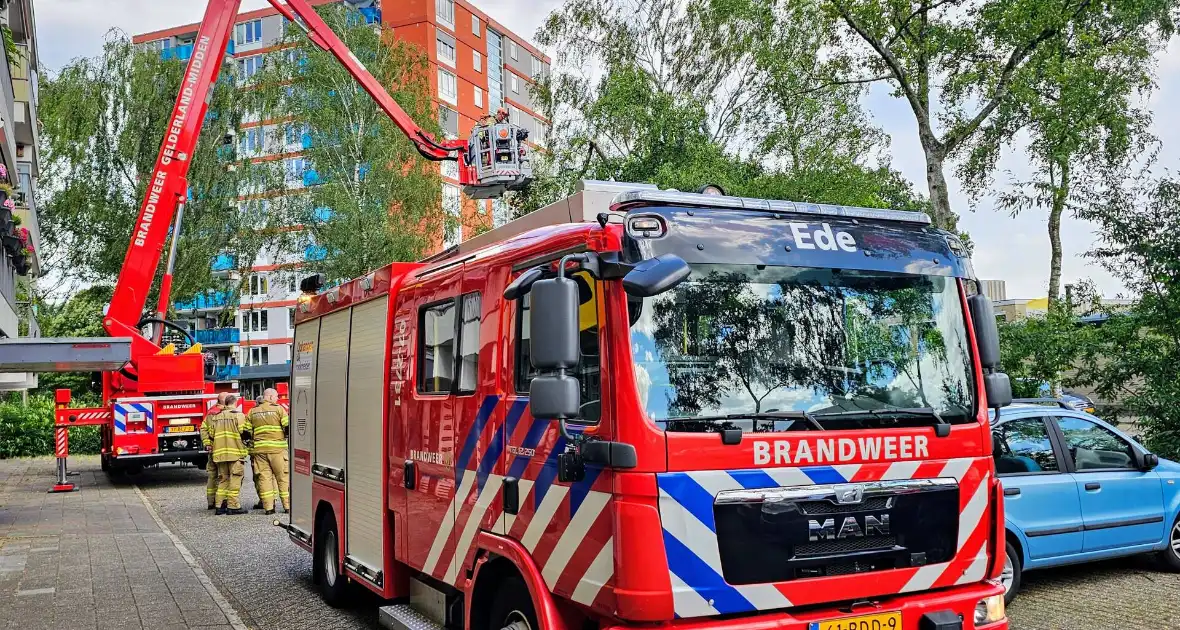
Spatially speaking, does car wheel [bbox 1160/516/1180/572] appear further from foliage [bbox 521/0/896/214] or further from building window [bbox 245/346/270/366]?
building window [bbox 245/346/270/366]

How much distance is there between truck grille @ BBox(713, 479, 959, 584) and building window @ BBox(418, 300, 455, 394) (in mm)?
2295

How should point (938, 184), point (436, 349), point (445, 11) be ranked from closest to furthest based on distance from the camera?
point (436, 349)
point (938, 184)
point (445, 11)

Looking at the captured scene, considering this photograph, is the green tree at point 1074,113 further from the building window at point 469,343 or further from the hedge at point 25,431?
the hedge at point 25,431

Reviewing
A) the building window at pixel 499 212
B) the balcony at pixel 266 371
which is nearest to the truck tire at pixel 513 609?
the building window at pixel 499 212

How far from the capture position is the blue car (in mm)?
7664

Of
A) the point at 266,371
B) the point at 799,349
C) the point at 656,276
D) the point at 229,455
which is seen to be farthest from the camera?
the point at 266,371

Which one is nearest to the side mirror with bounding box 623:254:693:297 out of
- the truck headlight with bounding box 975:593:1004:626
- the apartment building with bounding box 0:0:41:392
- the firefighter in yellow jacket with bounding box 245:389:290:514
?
the truck headlight with bounding box 975:593:1004:626

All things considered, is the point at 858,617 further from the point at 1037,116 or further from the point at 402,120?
the point at 402,120

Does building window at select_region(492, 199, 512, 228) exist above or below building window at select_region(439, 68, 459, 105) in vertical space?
below

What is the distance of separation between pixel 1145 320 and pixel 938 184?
20.6 ft

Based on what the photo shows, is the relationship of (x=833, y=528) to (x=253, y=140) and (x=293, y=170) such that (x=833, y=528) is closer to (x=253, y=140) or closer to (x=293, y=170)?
(x=293, y=170)

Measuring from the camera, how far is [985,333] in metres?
5.16

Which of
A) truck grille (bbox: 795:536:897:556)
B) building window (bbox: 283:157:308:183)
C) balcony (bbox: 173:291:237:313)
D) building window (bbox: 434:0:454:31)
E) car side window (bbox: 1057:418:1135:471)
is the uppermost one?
building window (bbox: 434:0:454:31)

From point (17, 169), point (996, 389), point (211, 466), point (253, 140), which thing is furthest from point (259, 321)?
point (996, 389)
